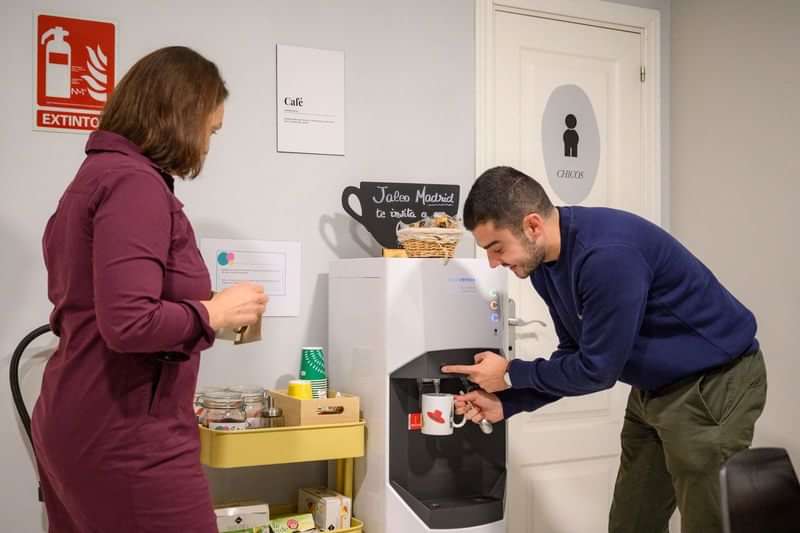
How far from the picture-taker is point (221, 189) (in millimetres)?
2688

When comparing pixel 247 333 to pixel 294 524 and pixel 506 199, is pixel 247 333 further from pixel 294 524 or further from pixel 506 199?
pixel 294 524

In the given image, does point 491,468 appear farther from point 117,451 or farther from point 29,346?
point 29,346

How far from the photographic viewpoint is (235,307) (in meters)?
1.64

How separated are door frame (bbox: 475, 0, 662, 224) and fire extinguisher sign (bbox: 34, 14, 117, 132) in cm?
131

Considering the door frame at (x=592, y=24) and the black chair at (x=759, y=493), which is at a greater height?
the door frame at (x=592, y=24)

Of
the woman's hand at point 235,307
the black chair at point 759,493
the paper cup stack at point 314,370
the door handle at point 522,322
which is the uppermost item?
the woman's hand at point 235,307

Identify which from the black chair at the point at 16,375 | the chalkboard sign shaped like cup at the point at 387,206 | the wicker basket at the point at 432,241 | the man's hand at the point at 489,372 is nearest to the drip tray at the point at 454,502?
the man's hand at the point at 489,372

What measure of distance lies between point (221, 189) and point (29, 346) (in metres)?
0.74

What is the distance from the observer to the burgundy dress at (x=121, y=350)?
4.83 ft

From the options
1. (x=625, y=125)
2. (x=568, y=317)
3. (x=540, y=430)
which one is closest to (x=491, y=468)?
(x=568, y=317)

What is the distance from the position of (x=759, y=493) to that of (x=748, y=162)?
1959mm

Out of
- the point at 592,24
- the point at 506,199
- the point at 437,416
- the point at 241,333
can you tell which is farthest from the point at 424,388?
the point at 592,24

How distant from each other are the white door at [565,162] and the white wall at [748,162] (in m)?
0.19

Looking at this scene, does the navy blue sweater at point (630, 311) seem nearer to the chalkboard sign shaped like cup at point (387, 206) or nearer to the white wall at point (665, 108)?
the chalkboard sign shaped like cup at point (387, 206)
